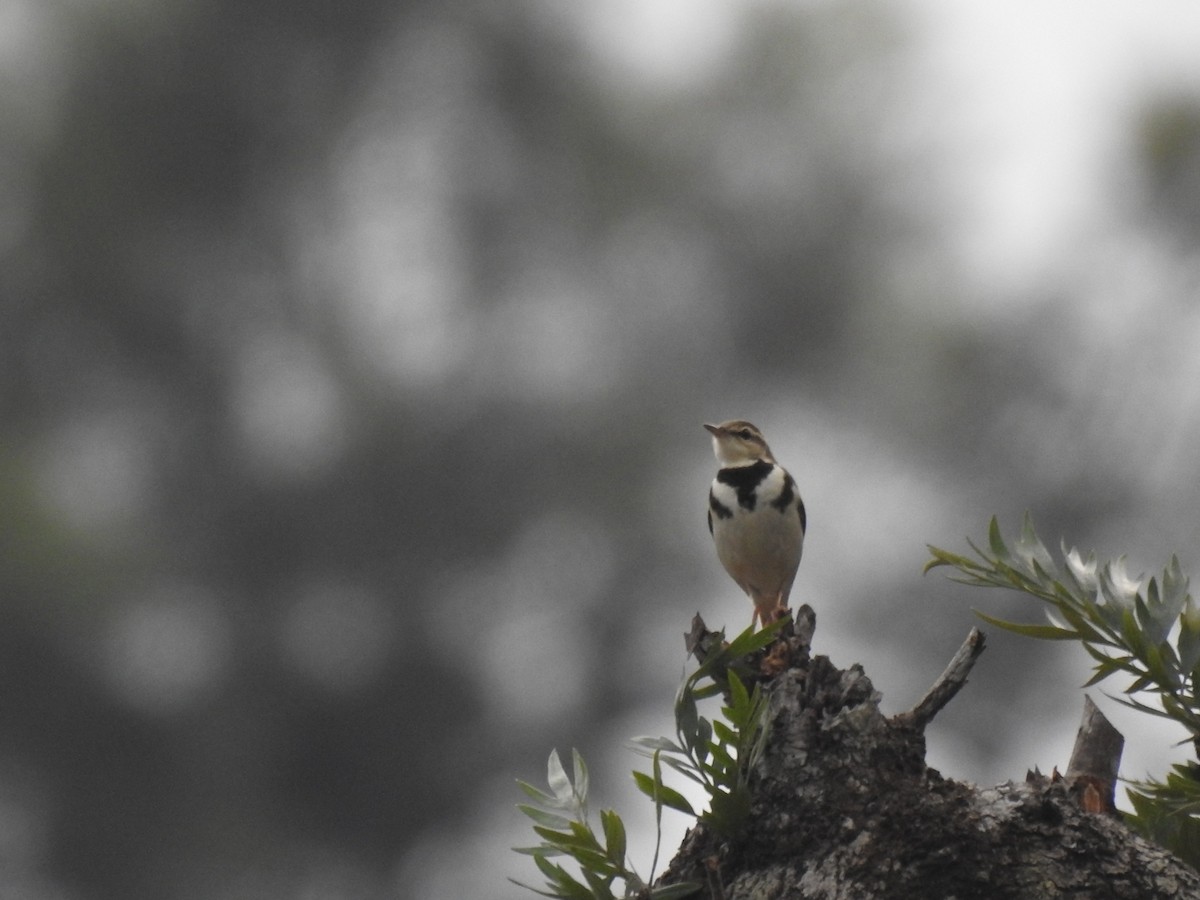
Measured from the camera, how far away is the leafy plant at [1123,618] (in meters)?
1.26

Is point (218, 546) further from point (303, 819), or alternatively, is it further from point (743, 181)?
point (743, 181)

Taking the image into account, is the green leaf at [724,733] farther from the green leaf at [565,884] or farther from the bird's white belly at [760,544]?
the bird's white belly at [760,544]

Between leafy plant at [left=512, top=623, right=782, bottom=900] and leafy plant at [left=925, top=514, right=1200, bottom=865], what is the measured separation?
234mm

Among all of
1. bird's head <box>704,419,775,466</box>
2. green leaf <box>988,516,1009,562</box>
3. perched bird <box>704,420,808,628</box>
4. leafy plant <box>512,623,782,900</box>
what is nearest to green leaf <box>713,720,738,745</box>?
leafy plant <box>512,623,782,900</box>

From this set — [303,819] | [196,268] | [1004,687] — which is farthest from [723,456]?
[196,268]

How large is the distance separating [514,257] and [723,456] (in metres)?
4.02

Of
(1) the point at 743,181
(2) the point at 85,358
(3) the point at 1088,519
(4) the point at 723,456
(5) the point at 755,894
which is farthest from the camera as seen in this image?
(1) the point at 743,181

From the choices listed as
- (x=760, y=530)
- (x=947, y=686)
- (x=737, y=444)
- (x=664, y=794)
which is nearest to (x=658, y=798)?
(x=664, y=794)

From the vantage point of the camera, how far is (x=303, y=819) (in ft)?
22.0

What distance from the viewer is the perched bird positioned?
152 inches

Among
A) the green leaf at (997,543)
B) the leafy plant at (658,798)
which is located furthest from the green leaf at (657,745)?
the green leaf at (997,543)

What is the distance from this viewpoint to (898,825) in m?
1.36

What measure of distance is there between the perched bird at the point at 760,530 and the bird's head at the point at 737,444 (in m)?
0.16

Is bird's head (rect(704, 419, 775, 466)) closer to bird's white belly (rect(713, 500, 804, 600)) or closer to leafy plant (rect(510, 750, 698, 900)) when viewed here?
bird's white belly (rect(713, 500, 804, 600))
